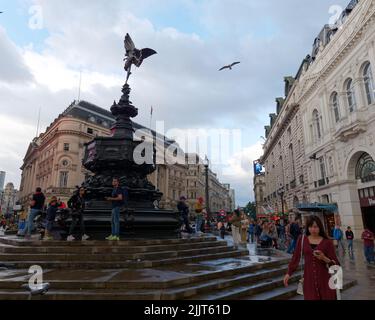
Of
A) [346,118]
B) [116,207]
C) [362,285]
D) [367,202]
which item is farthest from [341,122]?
[116,207]

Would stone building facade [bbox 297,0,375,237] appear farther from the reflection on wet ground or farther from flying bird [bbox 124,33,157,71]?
the reflection on wet ground

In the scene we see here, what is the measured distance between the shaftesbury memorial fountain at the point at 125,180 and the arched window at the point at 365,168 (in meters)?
20.7

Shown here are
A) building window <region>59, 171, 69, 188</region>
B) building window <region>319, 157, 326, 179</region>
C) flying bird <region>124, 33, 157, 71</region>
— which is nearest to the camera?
flying bird <region>124, 33, 157, 71</region>

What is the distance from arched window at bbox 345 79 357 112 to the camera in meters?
26.0

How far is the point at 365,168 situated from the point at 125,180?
2295 centimetres

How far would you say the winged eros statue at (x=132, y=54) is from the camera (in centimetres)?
1397

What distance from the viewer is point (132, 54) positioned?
14039 millimetres

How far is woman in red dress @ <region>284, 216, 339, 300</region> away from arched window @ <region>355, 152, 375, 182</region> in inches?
957

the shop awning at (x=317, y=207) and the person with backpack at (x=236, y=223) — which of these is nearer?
the person with backpack at (x=236, y=223)

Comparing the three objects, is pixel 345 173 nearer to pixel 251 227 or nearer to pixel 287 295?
pixel 251 227

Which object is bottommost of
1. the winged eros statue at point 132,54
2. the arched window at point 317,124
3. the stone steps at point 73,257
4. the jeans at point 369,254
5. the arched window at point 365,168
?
the jeans at point 369,254

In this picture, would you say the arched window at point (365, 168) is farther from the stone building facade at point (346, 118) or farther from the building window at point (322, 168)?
the building window at point (322, 168)

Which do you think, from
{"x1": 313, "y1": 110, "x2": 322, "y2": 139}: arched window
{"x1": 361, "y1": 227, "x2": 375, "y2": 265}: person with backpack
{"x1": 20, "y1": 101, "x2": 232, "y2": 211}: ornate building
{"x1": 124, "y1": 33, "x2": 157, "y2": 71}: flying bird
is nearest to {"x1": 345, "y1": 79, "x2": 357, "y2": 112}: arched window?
{"x1": 313, "y1": 110, "x2": 322, "y2": 139}: arched window

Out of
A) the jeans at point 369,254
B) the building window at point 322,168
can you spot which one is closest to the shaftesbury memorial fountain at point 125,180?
the jeans at point 369,254
